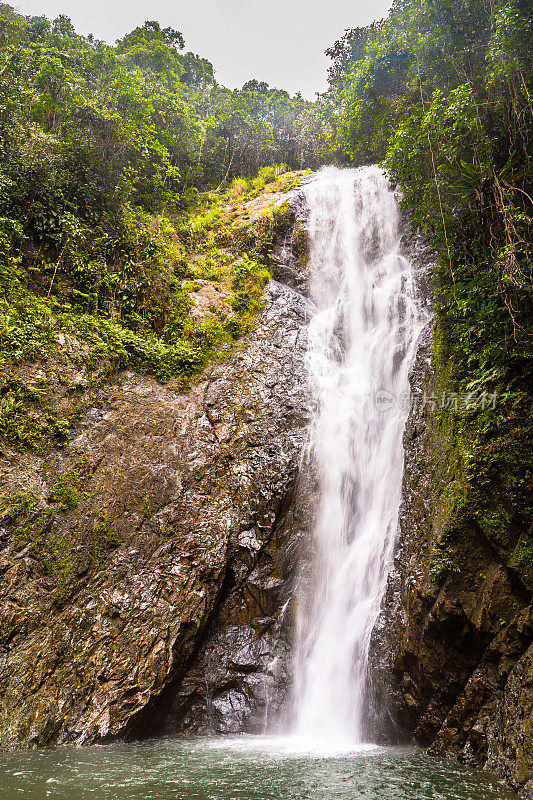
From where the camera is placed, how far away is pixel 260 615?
23.5ft

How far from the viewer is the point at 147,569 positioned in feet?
21.9

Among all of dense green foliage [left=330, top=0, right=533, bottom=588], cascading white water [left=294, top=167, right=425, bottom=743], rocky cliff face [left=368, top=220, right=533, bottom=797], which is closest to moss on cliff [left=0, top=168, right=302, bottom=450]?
cascading white water [left=294, top=167, right=425, bottom=743]

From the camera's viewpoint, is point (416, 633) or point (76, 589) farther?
point (76, 589)

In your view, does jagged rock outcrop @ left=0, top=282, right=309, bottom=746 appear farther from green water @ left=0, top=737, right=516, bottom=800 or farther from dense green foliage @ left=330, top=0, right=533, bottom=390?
dense green foliage @ left=330, top=0, right=533, bottom=390

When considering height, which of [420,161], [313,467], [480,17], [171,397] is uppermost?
[480,17]

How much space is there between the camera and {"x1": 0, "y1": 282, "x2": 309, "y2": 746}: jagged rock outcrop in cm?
564

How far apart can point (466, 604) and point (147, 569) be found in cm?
445

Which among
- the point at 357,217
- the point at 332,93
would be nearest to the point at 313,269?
the point at 357,217

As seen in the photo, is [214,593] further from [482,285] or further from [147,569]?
[482,285]

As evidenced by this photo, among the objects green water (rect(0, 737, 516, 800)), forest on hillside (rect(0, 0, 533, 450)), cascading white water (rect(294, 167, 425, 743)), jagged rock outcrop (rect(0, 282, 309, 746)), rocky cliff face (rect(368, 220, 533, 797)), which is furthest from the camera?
cascading white water (rect(294, 167, 425, 743))

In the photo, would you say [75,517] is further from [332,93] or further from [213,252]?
[332,93]

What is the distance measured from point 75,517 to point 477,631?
18.9ft

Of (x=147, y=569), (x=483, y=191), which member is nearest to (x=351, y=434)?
(x=147, y=569)

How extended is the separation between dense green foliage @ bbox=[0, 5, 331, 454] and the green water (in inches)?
175
